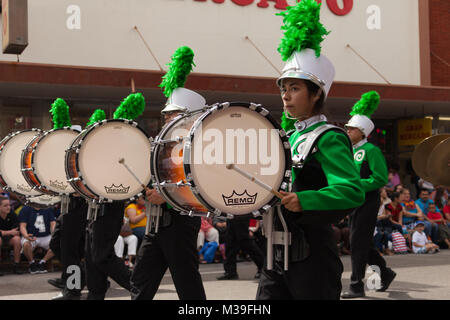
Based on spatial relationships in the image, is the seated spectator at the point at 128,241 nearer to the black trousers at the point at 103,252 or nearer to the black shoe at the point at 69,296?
the black shoe at the point at 69,296

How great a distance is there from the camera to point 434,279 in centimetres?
898

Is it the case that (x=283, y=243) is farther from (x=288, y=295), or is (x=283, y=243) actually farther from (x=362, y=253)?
(x=362, y=253)

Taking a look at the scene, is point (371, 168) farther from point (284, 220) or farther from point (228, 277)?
point (284, 220)

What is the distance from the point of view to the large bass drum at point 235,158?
3.37 m

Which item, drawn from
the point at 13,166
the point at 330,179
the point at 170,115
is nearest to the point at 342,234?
the point at 13,166

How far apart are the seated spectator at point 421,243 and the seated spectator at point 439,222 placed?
0.72m

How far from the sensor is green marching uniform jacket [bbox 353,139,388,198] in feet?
23.4

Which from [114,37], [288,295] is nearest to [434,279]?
[288,295]

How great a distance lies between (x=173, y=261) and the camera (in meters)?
4.85

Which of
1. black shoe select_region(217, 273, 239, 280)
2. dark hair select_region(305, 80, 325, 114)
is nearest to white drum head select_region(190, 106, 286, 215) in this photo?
dark hair select_region(305, 80, 325, 114)

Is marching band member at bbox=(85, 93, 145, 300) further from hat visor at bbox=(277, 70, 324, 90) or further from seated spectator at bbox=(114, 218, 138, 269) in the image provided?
seated spectator at bbox=(114, 218, 138, 269)

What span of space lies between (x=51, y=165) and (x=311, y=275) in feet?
13.9

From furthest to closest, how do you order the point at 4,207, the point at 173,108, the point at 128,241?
the point at 128,241
the point at 4,207
the point at 173,108

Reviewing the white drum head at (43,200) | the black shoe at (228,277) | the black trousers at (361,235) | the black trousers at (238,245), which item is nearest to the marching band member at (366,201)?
the black trousers at (361,235)
